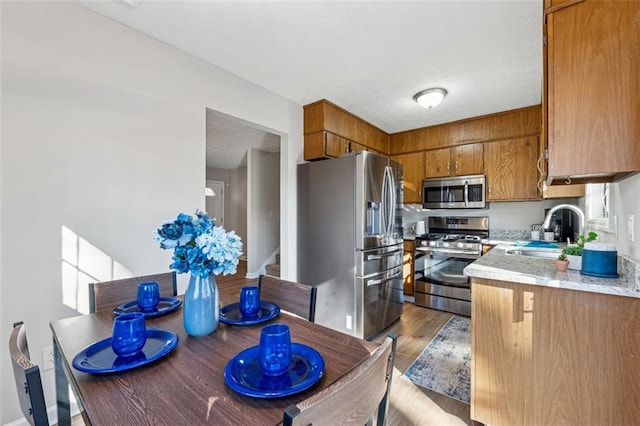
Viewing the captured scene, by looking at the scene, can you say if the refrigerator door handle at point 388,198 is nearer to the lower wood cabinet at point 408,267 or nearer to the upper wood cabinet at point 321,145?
the upper wood cabinet at point 321,145

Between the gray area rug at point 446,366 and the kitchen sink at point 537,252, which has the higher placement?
the kitchen sink at point 537,252

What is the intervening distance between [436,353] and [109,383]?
246 cm

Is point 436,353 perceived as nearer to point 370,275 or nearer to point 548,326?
point 370,275

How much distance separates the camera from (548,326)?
1354 mm

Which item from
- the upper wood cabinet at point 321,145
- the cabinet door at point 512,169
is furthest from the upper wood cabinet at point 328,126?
the cabinet door at point 512,169

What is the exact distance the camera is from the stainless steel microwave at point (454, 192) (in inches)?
141

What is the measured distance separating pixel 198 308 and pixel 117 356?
10.6 inches

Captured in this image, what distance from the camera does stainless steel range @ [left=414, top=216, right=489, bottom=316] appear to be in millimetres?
3328

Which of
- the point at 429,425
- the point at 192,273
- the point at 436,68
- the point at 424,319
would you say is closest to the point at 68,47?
the point at 192,273

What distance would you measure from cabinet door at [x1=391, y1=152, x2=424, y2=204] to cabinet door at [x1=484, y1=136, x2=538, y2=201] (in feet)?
2.77

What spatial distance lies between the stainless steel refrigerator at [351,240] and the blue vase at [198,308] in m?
1.77

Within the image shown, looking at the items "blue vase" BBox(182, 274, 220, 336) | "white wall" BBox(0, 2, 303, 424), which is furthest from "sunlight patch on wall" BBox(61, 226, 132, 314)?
"blue vase" BBox(182, 274, 220, 336)

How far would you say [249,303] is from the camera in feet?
4.07

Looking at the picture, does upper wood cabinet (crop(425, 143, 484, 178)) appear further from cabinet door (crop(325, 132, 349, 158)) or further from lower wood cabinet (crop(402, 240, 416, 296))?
cabinet door (crop(325, 132, 349, 158))
